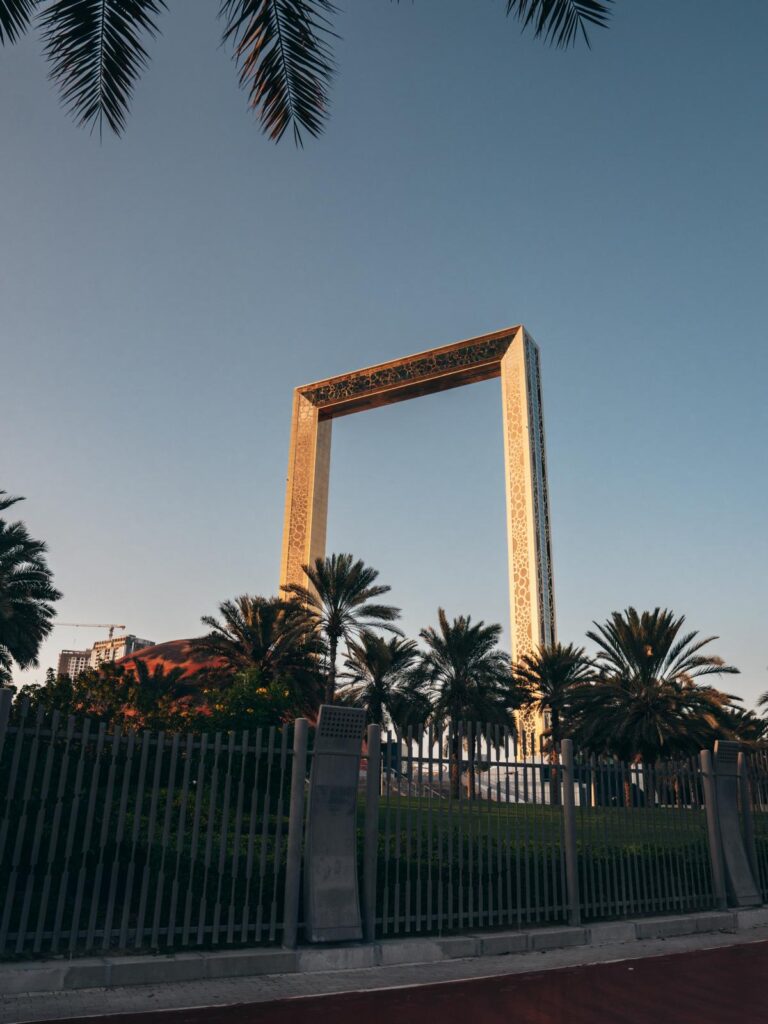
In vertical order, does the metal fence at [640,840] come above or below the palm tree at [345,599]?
below

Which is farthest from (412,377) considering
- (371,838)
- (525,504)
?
(371,838)

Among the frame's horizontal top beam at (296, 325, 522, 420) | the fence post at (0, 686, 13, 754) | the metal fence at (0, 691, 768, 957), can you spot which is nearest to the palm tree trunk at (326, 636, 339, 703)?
the frame's horizontal top beam at (296, 325, 522, 420)

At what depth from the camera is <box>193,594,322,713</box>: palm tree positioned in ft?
86.0

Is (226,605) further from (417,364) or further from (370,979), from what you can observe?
(370,979)

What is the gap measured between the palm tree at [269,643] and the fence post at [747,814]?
16.7 m

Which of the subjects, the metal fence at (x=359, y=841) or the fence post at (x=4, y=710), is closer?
the fence post at (x=4, y=710)

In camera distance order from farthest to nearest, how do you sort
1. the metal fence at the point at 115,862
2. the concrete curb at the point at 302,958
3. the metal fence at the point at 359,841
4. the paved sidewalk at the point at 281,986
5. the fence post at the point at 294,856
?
the fence post at the point at 294,856
the metal fence at the point at 359,841
the metal fence at the point at 115,862
the concrete curb at the point at 302,958
the paved sidewalk at the point at 281,986

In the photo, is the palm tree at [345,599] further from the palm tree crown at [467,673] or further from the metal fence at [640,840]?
the metal fence at [640,840]

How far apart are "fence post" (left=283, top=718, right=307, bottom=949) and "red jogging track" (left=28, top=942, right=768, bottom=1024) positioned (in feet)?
3.01

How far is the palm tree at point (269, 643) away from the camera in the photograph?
86.0ft

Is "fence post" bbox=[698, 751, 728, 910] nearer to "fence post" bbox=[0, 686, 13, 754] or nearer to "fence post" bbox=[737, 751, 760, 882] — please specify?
"fence post" bbox=[737, 751, 760, 882]

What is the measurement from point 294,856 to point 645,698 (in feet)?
61.3

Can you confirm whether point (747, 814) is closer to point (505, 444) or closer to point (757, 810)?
point (757, 810)

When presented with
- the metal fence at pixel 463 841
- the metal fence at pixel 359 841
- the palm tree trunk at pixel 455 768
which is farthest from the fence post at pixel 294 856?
the palm tree trunk at pixel 455 768
